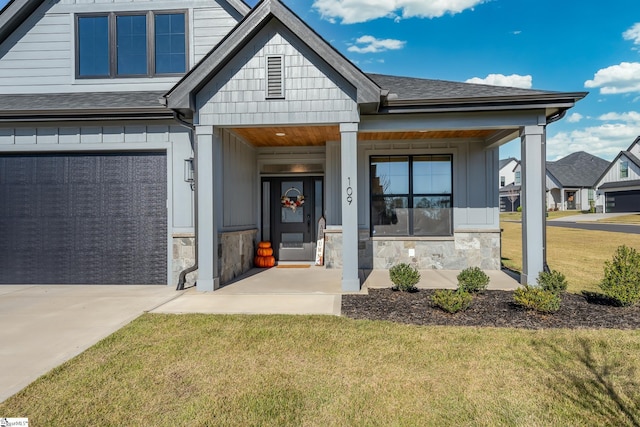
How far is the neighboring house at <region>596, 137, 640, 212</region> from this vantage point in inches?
1190

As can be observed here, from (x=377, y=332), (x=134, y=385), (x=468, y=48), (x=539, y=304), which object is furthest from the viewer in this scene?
(x=468, y=48)

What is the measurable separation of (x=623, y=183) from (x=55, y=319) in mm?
41423

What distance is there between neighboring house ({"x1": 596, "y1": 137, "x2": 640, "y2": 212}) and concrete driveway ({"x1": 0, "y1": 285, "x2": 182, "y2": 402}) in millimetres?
39287

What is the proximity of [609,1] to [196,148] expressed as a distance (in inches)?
648

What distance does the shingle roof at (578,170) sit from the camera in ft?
131

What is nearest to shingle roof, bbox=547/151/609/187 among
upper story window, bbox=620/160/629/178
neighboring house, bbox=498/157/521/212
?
neighboring house, bbox=498/157/521/212

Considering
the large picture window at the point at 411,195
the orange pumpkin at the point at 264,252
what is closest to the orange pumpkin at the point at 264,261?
the orange pumpkin at the point at 264,252

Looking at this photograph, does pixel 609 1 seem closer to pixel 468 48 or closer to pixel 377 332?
pixel 468 48

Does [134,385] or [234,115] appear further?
[234,115]

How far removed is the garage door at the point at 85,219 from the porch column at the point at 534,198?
272 inches

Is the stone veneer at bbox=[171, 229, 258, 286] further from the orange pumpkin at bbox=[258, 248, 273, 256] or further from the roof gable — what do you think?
the roof gable

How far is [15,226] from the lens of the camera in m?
6.86

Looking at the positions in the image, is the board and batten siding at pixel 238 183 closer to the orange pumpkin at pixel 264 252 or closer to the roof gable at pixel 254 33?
the orange pumpkin at pixel 264 252

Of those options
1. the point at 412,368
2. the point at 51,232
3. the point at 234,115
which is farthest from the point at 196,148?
the point at 412,368
